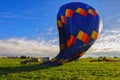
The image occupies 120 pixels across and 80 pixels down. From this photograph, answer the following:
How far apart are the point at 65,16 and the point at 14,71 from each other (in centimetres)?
1038

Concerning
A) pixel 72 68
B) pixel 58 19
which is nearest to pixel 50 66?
pixel 72 68

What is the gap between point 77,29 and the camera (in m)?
48.3

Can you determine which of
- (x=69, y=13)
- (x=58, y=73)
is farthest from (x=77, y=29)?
(x=58, y=73)

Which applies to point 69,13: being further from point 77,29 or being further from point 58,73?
point 58,73

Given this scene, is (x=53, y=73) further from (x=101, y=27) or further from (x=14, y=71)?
(x=101, y=27)

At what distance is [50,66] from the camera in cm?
4697

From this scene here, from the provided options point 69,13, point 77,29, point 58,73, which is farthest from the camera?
point 69,13

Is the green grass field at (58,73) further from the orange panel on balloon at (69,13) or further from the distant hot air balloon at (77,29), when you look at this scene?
the orange panel on balloon at (69,13)

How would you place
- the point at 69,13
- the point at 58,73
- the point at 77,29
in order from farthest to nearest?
the point at 69,13 → the point at 77,29 → the point at 58,73

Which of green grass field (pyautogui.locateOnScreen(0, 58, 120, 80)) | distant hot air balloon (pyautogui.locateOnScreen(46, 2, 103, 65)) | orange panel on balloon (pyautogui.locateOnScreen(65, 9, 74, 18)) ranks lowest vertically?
green grass field (pyautogui.locateOnScreen(0, 58, 120, 80))

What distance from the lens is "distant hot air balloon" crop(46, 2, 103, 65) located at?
1898 inches

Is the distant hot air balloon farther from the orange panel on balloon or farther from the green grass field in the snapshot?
the green grass field

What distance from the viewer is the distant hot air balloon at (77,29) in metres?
48.2

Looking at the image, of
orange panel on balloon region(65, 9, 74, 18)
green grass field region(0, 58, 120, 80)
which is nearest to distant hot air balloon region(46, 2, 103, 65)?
orange panel on balloon region(65, 9, 74, 18)
